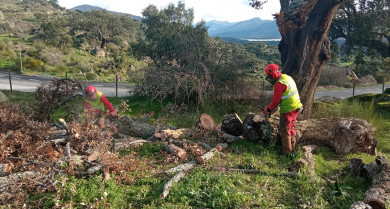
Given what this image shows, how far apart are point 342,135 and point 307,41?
3128 millimetres

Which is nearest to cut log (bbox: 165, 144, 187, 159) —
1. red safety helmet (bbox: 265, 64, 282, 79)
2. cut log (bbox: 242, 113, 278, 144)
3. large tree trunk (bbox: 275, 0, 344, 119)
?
cut log (bbox: 242, 113, 278, 144)

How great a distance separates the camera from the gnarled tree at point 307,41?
8.05 m

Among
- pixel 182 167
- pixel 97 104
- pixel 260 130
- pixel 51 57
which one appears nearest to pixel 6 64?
pixel 51 57

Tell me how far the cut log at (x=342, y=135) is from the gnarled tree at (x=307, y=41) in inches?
73.8

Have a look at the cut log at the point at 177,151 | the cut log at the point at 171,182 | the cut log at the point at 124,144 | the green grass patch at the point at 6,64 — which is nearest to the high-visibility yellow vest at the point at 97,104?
the cut log at the point at 124,144

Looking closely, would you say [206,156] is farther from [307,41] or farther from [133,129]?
[307,41]

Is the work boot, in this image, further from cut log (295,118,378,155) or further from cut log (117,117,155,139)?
cut log (117,117,155,139)

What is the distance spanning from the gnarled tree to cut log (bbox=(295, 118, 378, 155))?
187 centimetres

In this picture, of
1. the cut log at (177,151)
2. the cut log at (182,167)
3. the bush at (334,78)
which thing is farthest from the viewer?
the bush at (334,78)

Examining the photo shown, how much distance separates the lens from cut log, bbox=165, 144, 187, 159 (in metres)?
5.17

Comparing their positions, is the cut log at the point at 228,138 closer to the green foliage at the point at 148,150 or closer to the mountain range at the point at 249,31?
the green foliage at the point at 148,150

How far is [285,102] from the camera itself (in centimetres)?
553

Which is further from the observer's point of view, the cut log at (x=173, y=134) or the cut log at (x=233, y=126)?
the cut log at (x=233, y=126)

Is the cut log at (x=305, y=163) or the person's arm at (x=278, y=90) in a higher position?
the person's arm at (x=278, y=90)
